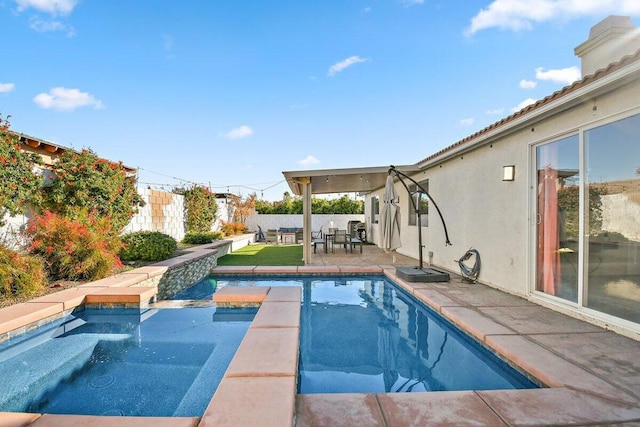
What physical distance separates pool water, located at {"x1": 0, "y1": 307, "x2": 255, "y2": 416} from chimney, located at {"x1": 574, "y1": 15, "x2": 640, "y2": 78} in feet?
26.4

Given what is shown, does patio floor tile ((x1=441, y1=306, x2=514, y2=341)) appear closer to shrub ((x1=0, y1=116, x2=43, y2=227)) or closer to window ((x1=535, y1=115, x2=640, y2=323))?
window ((x1=535, y1=115, x2=640, y2=323))

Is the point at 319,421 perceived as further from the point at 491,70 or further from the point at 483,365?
the point at 491,70

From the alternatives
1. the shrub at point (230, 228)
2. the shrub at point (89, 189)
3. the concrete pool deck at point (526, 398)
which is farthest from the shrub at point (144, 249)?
the shrub at point (230, 228)

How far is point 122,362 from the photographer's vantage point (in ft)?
13.1

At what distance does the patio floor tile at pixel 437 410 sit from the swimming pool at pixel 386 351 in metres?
0.68

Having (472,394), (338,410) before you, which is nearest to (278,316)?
(338,410)

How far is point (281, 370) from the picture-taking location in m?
2.94

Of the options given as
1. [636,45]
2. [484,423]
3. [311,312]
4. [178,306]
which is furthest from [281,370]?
[636,45]

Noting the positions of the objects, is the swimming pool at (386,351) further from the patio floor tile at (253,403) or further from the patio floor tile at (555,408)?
the patio floor tile at (253,403)

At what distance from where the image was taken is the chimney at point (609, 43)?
19.7 feet

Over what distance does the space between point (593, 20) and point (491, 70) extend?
4593mm

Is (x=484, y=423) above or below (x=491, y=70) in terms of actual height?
below

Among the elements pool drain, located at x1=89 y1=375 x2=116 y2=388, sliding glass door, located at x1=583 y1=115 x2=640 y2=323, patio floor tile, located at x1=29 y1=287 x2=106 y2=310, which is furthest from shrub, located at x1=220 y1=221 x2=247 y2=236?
sliding glass door, located at x1=583 y1=115 x2=640 y2=323

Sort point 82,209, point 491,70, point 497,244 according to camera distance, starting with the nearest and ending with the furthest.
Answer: point 497,244, point 82,209, point 491,70
